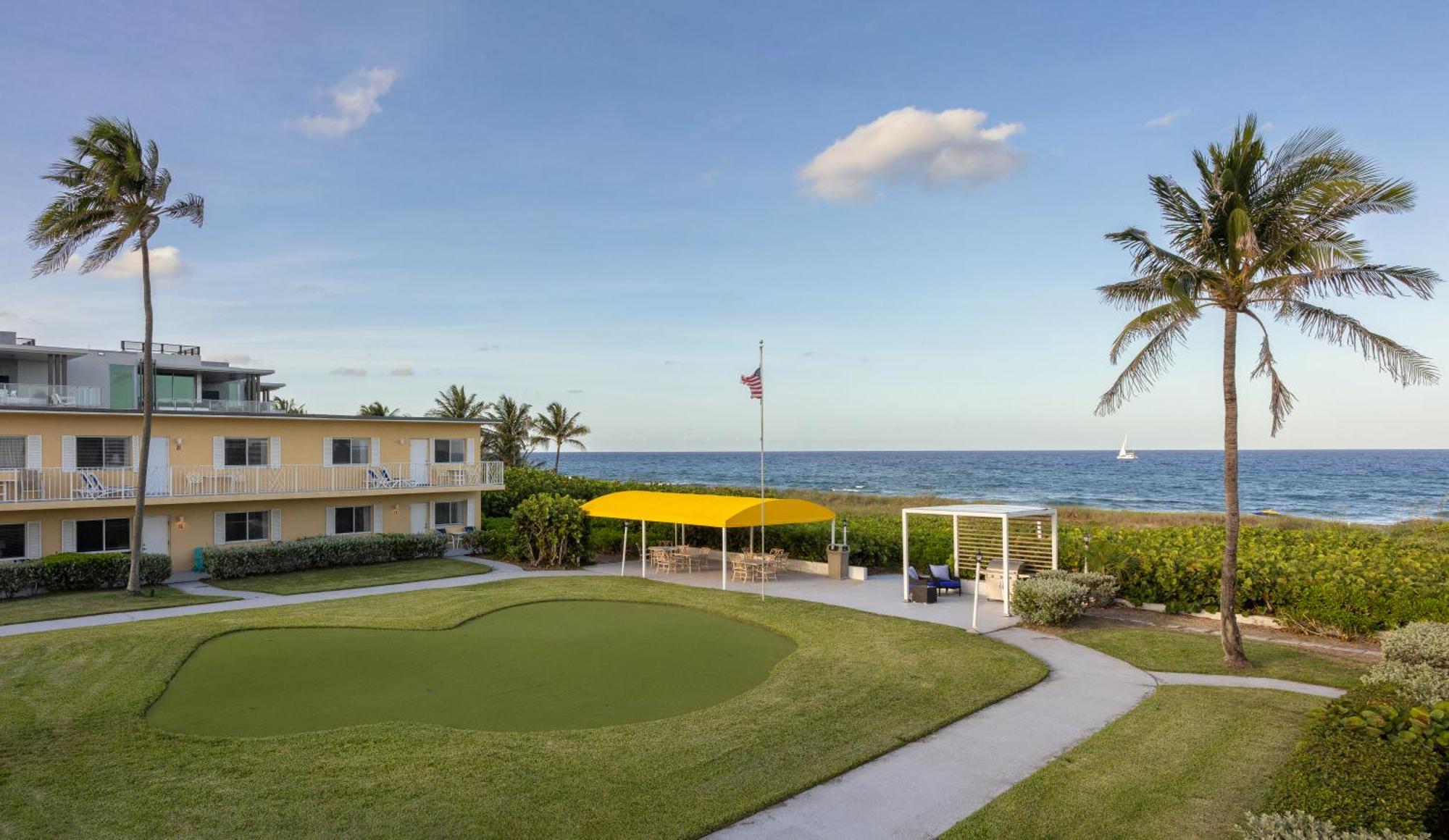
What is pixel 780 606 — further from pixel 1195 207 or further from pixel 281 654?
pixel 1195 207

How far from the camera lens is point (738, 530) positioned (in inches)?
1013

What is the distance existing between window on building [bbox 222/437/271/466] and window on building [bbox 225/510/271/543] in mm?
1468

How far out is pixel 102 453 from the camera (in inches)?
851

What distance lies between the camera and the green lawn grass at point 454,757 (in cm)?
698

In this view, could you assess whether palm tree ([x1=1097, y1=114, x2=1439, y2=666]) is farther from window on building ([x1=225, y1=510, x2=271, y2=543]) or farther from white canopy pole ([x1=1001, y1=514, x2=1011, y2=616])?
window on building ([x1=225, y1=510, x2=271, y2=543])

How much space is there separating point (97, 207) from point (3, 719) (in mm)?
13354

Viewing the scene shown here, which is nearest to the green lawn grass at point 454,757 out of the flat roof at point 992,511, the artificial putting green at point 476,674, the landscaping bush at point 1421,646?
the artificial putting green at point 476,674

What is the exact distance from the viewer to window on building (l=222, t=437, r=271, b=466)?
2355cm

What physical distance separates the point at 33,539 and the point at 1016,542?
2442 cm

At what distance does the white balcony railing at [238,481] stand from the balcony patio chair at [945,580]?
16095 mm

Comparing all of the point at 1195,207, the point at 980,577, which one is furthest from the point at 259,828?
the point at 980,577

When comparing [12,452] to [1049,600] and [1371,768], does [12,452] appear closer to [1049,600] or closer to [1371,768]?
[1049,600]

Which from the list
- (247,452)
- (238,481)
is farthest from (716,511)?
(247,452)

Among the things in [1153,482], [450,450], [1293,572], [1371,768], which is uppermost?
Result: [450,450]
